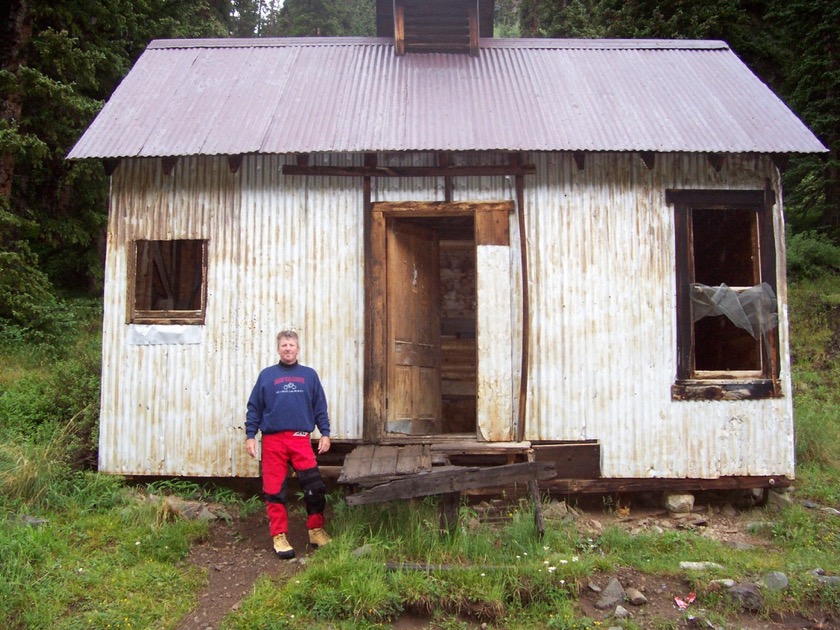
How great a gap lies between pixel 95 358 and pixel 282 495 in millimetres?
5115

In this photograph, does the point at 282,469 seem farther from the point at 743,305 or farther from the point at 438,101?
the point at 743,305

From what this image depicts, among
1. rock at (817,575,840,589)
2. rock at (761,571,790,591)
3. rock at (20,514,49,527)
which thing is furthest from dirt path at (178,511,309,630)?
rock at (817,575,840,589)

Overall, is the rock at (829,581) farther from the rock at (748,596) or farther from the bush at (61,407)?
the bush at (61,407)

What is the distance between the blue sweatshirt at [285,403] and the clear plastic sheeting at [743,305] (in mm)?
4217

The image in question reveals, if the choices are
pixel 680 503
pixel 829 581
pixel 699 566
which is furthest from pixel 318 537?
pixel 829 581

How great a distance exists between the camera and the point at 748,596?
16.3 ft

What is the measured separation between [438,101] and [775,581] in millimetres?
5966

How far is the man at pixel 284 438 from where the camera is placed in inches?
218

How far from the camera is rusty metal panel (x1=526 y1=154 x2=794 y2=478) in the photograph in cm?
682

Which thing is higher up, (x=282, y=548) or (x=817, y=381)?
(x=817, y=381)

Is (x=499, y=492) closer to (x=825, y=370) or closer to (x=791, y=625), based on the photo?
(x=791, y=625)

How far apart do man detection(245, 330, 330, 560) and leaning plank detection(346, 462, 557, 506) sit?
56cm

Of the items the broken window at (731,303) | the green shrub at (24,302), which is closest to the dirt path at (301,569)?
the broken window at (731,303)

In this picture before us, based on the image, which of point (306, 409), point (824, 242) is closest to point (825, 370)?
point (824, 242)
